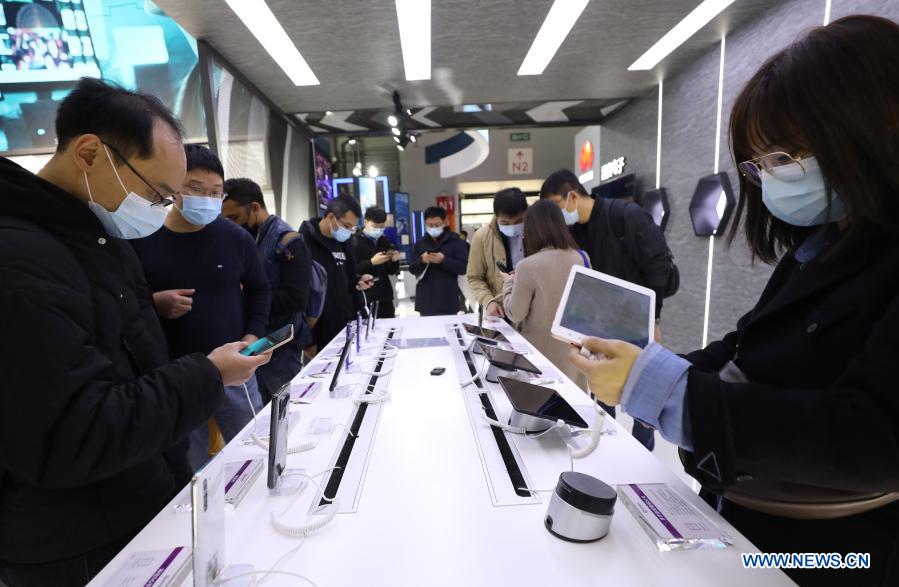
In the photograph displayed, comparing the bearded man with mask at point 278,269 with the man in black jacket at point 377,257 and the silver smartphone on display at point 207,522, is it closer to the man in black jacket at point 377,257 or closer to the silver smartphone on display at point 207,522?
the man in black jacket at point 377,257

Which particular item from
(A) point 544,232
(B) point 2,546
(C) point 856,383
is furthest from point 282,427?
(A) point 544,232

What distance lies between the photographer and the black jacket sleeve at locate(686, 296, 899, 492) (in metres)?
0.55

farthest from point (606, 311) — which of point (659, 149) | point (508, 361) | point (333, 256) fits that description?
point (659, 149)

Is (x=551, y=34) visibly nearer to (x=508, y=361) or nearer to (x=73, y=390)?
(x=508, y=361)

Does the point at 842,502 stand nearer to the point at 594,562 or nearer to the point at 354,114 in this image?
the point at 594,562

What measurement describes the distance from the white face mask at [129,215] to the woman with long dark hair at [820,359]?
113cm

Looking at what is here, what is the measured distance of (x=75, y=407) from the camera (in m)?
0.69

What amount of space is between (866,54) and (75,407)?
4.50ft

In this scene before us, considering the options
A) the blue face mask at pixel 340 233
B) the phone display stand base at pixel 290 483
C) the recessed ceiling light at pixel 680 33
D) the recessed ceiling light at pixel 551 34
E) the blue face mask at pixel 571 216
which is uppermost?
the recessed ceiling light at pixel 680 33

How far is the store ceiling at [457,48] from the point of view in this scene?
3199 millimetres

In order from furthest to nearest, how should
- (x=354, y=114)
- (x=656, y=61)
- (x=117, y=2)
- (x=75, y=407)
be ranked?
(x=354, y=114) < (x=656, y=61) < (x=117, y=2) < (x=75, y=407)

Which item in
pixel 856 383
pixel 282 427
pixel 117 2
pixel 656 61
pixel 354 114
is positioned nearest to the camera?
pixel 856 383

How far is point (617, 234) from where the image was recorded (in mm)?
2541

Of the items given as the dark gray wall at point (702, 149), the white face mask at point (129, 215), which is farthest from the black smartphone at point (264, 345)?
the dark gray wall at point (702, 149)
